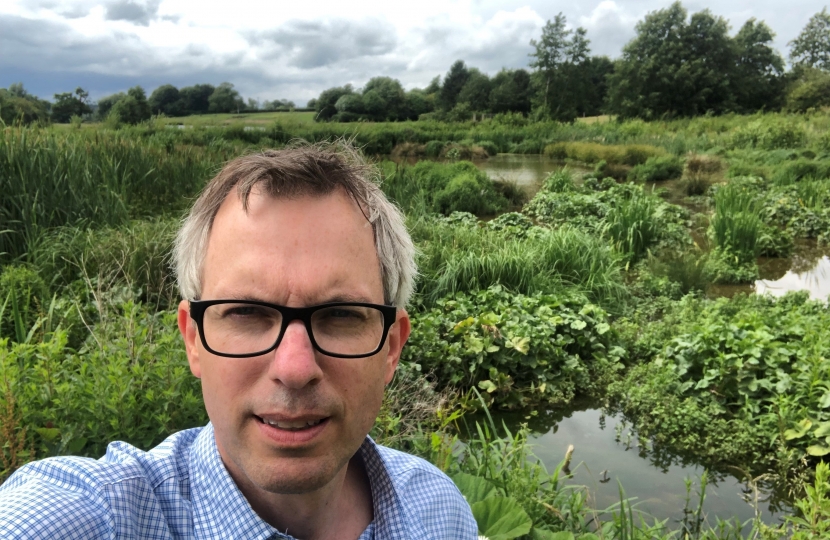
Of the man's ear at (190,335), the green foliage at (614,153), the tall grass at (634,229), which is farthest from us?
the green foliage at (614,153)

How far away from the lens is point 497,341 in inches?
171

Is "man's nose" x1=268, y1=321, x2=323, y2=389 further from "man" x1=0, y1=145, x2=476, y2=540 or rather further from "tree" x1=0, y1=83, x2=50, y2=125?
"tree" x1=0, y1=83, x2=50, y2=125

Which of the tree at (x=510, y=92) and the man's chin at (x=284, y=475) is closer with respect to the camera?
the man's chin at (x=284, y=475)

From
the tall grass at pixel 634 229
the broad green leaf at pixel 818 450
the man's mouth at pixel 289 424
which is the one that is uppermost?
the man's mouth at pixel 289 424

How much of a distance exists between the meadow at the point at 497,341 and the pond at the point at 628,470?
9 centimetres

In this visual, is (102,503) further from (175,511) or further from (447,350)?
(447,350)

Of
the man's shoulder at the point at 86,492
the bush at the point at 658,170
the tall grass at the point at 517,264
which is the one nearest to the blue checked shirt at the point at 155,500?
the man's shoulder at the point at 86,492

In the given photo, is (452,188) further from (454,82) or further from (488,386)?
(454,82)

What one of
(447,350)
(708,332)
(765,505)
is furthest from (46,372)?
(708,332)

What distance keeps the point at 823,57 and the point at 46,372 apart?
64.1 m

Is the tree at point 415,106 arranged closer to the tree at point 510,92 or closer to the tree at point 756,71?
the tree at point 510,92

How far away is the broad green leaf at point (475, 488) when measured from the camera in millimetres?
2045

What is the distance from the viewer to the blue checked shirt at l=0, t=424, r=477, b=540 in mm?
731

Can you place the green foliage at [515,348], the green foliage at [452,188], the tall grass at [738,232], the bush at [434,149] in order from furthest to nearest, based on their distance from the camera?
the bush at [434,149], the green foliage at [452,188], the tall grass at [738,232], the green foliage at [515,348]
